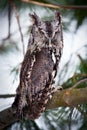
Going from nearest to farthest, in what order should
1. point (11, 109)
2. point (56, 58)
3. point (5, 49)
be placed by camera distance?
point (11, 109), point (56, 58), point (5, 49)

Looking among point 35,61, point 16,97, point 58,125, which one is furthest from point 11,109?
point 58,125

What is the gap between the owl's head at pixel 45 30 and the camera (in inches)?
77.1

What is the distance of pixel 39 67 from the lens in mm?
1960

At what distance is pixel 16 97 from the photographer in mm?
1913

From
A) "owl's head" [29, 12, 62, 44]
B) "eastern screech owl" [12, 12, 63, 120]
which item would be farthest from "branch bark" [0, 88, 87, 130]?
"owl's head" [29, 12, 62, 44]

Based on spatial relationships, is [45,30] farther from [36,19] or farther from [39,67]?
[39,67]

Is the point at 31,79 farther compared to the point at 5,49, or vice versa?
the point at 5,49

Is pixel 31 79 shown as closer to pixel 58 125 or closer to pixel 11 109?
pixel 11 109

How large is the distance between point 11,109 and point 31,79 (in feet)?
0.50

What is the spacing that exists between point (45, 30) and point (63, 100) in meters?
0.33

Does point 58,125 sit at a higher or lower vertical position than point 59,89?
lower

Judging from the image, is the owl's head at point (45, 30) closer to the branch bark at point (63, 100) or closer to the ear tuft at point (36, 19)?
the ear tuft at point (36, 19)

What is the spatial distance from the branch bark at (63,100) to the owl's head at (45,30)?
242mm

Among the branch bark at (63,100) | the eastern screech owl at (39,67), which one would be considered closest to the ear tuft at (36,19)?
the eastern screech owl at (39,67)
